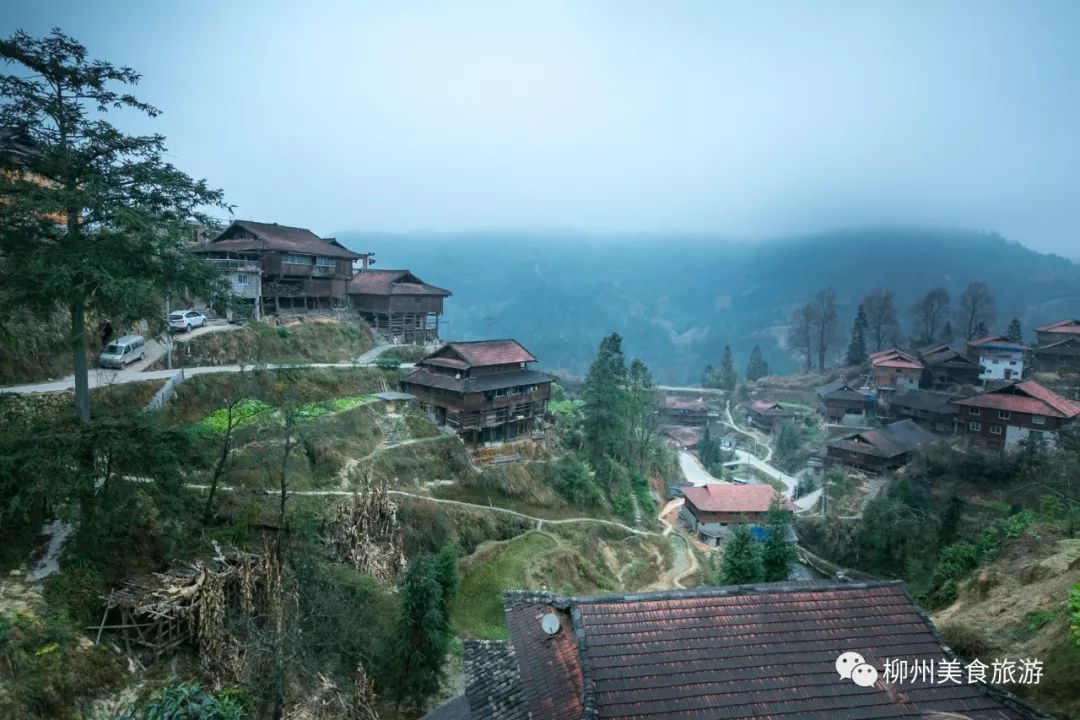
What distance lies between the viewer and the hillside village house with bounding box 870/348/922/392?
57.9 m

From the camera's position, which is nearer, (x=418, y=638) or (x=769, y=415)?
(x=418, y=638)

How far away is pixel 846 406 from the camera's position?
60188mm

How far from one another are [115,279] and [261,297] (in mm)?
28912

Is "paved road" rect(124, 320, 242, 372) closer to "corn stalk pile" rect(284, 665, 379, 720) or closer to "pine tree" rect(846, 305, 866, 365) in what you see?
"corn stalk pile" rect(284, 665, 379, 720)

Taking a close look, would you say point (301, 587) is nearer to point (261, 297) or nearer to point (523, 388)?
point (523, 388)

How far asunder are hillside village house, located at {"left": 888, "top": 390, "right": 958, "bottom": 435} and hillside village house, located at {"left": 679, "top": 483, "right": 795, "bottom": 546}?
17.2m

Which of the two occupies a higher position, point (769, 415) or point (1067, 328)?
point (1067, 328)

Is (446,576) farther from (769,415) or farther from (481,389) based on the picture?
(769,415)

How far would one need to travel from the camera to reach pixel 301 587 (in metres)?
16.8

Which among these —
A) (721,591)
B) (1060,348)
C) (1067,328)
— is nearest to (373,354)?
(721,591)

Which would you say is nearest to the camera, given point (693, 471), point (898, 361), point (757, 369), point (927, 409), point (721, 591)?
point (721, 591)

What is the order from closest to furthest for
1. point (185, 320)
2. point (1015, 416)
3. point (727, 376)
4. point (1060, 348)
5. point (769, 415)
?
point (185, 320) → point (1015, 416) → point (1060, 348) → point (769, 415) → point (727, 376)

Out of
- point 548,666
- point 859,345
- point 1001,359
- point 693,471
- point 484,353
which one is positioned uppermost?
point 1001,359

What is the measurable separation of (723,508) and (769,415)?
33.2m
